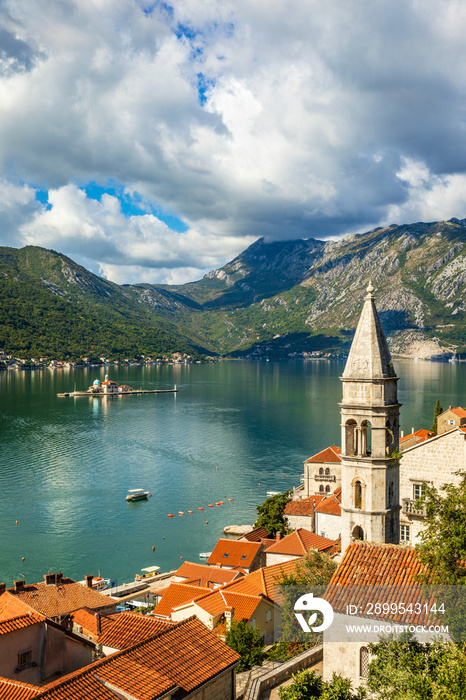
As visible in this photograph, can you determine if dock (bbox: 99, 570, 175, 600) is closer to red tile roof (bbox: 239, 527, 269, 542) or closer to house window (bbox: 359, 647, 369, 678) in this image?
red tile roof (bbox: 239, 527, 269, 542)

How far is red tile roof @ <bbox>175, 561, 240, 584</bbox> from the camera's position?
109 feet

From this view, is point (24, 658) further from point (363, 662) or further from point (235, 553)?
point (235, 553)

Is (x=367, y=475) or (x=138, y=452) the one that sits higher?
(x=367, y=475)

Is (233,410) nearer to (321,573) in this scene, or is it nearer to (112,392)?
(112,392)

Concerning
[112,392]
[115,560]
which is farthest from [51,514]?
[112,392]

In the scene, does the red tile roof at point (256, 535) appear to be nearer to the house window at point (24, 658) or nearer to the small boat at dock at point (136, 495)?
the small boat at dock at point (136, 495)

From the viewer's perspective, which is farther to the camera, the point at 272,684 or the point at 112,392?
the point at 112,392

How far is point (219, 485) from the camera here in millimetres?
67125

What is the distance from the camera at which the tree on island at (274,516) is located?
43156 mm

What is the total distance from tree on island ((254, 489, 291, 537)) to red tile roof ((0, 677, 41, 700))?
33.0 metres

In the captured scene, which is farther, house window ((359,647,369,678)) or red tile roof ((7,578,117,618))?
red tile roof ((7,578,117,618))

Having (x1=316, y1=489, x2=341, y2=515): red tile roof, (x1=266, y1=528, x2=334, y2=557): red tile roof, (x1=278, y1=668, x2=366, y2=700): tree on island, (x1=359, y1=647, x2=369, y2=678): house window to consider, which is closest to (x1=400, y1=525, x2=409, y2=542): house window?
(x1=266, y1=528, x2=334, y2=557): red tile roof

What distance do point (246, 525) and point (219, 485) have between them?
1598 cm

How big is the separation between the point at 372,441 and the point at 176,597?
47.7ft
